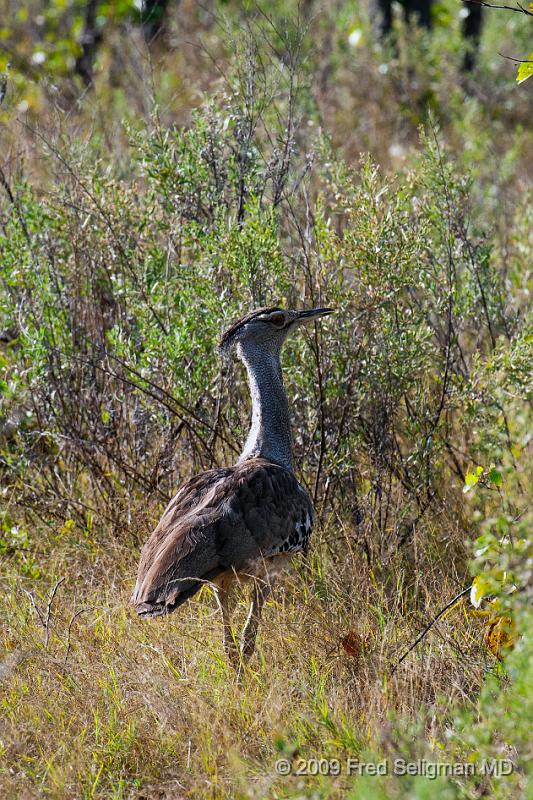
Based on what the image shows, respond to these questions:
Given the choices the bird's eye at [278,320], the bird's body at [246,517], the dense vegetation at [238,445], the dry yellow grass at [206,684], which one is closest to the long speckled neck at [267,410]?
the bird's body at [246,517]

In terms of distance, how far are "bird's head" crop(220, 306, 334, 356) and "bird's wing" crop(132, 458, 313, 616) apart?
0.46m

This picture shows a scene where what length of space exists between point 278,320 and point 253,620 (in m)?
1.12

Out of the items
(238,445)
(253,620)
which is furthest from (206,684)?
(238,445)

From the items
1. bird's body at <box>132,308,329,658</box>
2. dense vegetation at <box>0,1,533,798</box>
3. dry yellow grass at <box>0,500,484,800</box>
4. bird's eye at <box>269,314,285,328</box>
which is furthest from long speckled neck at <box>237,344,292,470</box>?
dry yellow grass at <box>0,500,484,800</box>

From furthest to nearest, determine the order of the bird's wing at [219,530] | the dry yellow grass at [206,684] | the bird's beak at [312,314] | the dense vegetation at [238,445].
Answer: the bird's beak at [312,314] → the bird's wing at [219,530] → the dense vegetation at [238,445] → the dry yellow grass at [206,684]

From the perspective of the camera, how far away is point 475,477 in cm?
296

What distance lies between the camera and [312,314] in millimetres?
3824

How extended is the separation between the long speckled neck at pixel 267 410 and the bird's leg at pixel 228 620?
54 centimetres

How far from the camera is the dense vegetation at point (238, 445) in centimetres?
302

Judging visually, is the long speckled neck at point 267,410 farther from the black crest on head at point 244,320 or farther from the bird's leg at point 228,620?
the bird's leg at point 228,620

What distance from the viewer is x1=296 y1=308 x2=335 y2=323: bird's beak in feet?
12.4

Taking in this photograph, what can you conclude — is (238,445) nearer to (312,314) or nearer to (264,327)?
(264,327)

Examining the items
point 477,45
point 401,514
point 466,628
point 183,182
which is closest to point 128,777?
point 466,628

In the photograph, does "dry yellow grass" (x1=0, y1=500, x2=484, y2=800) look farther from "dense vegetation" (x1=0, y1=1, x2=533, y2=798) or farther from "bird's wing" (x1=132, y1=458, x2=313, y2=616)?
"bird's wing" (x1=132, y1=458, x2=313, y2=616)
